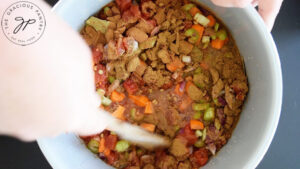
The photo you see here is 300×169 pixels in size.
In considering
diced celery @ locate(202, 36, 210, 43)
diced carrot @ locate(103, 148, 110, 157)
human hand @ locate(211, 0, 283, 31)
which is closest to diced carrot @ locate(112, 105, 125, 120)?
diced carrot @ locate(103, 148, 110, 157)

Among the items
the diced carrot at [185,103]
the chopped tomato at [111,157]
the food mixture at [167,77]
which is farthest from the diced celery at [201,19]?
the chopped tomato at [111,157]

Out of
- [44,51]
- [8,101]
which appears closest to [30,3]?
[44,51]

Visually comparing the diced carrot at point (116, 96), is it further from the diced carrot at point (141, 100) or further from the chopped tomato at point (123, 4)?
the chopped tomato at point (123, 4)

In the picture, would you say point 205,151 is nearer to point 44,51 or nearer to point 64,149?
point 64,149

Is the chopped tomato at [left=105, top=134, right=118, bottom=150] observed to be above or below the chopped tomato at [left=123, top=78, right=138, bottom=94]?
below

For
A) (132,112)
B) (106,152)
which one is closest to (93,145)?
(106,152)

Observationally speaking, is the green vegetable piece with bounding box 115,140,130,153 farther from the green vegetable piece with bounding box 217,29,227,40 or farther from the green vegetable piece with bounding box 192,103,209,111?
the green vegetable piece with bounding box 217,29,227,40
